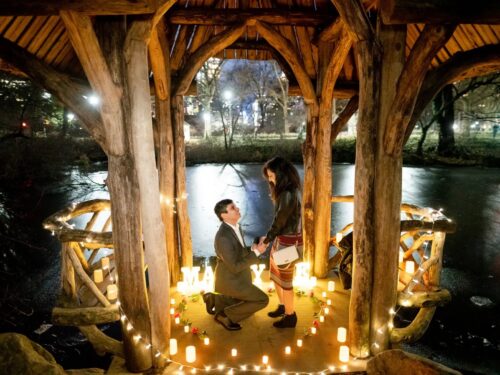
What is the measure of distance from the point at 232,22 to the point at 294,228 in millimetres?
3262

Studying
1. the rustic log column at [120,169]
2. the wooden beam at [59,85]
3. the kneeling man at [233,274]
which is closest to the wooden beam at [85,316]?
the rustic log column at [120,169]

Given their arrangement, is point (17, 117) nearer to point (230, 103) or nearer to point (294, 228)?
point (294, 228)

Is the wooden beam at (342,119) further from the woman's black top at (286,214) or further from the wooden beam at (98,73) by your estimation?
the wooden beam at (98,73)

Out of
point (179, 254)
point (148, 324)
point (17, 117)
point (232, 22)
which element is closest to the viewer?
point (148, 324)

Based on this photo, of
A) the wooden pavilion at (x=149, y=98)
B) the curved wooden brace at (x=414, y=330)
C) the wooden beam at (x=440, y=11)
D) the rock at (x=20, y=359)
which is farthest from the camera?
the curved wooden brace at (x=414, y=330)

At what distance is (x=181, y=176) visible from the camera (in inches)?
241

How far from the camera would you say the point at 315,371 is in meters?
4.02

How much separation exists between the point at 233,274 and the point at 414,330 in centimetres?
227

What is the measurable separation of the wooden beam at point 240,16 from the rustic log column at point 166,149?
40 centimetres

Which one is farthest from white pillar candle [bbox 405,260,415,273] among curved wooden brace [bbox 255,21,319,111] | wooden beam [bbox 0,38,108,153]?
wooden beam [bbox 0,38,108,153]

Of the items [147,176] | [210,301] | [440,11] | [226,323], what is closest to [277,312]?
[226,323]

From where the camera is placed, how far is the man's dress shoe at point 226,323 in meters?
4.80

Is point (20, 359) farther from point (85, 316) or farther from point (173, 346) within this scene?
point (173, 346)

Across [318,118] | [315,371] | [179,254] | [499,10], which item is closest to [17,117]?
[179,254]
